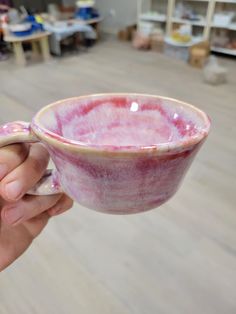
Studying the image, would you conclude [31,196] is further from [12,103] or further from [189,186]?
[12,103]

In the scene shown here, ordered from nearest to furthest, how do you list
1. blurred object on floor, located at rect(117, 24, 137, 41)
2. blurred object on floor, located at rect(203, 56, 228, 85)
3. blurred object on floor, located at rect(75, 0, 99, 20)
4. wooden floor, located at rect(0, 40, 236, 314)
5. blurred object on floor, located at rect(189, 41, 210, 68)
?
1. wooden floor, located at rect(0, 40, 236, 314)
2. blurred object on floor, located at rect(203, 56, 228, 85)
3. blurred object on floor, located at rect(189, 41, 210, 68)
4. blurred object on floor, located at rect(75, 0, 99, 20)
5. blurred object on floor, located at rect(117, 24, 137, 41)

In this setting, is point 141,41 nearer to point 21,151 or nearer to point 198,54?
point 198,54

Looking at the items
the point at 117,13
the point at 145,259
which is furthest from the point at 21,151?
the point at 117,13

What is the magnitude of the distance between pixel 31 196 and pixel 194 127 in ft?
0.92

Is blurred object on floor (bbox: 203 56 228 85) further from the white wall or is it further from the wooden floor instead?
the white wall

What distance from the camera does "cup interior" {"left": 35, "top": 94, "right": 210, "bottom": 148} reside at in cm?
39

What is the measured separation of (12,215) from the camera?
19.0 inches

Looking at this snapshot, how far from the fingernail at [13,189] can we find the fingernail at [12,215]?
7 cm

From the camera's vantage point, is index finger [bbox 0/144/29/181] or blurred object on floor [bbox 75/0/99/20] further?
blurred object on floor [bbox 75/0/99/20]

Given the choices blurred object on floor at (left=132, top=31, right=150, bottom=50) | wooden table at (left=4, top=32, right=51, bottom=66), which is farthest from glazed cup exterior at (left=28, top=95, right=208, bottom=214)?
blurred object on floor at (left=132, top=31, right=150, bottom=50)

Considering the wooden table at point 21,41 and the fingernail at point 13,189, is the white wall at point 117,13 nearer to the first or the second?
the wooden table at point 21,41

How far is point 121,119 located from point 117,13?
4014 mm

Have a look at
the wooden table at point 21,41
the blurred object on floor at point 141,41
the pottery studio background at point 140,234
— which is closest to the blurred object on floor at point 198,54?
the pottery studio background at point 140,234

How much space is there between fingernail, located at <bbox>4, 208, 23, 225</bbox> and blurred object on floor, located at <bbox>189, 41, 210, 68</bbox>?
104 inches
